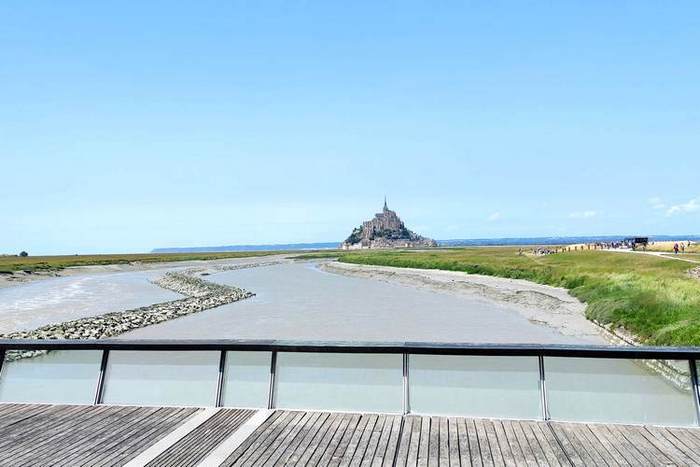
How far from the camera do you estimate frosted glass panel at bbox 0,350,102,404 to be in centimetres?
928

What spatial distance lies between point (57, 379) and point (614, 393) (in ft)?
31.5

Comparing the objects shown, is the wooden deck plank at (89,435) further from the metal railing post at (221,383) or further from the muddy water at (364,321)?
the muddy water at (364,321)

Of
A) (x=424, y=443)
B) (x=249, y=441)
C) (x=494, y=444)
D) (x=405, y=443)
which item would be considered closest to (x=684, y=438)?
(x=494, y=444)

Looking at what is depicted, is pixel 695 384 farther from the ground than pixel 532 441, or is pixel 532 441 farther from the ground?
pixel 695 384

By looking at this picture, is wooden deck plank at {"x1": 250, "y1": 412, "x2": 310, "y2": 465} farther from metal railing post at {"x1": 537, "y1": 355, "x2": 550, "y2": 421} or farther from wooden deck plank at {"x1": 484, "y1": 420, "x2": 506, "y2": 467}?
metal railing post at {"x1": 537, "y1": 355, "x2": 550, "y2": 421}

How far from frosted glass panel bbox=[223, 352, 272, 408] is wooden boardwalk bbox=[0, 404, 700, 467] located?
0.84ft

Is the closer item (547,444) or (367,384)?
(547,444)

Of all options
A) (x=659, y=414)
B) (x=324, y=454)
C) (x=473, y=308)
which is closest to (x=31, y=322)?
(x=473, y=308)

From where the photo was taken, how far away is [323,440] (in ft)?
24.0

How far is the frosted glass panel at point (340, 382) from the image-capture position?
337 inches

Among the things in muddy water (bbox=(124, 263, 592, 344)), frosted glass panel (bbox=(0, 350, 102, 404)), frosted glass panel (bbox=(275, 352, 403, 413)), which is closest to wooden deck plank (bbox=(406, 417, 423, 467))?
frosted glass panel (bbox=(275, 352, 403, 413))

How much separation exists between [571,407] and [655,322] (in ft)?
65.4

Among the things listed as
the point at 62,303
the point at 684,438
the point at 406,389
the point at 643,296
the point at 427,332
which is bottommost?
the point at 427,332

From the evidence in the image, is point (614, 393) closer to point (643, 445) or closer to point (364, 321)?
point (643, 445)
